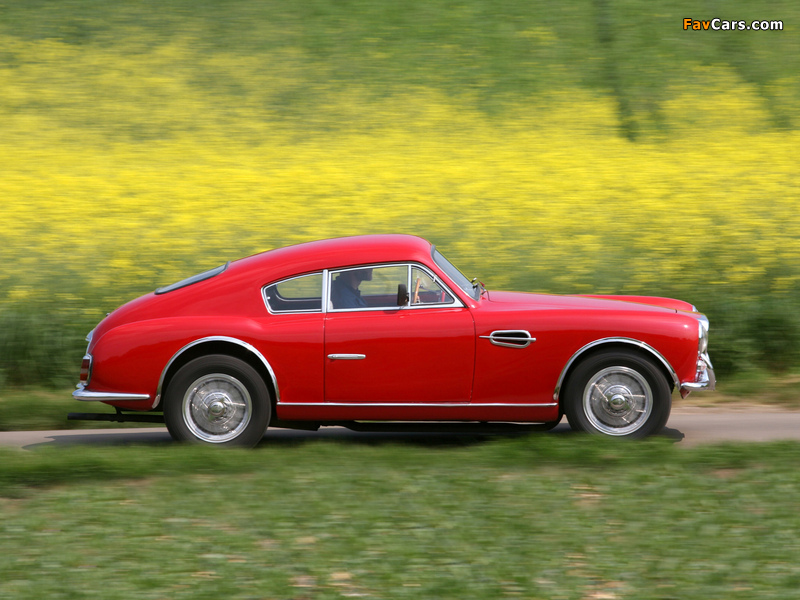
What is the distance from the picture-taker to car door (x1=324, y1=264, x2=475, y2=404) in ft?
21.5

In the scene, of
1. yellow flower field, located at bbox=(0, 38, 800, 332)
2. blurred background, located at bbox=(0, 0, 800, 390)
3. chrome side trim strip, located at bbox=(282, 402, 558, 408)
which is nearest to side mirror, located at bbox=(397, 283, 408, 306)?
chrome side trim strip, located at bbox=(282, 402, 558, 408)

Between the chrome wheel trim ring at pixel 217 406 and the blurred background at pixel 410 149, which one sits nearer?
the chrome wheel trim ring at pixel 217 406

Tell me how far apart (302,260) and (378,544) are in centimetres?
264

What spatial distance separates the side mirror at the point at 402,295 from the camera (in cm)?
661

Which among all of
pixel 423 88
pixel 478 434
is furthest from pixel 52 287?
pixel 423 88

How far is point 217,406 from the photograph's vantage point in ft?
21.8

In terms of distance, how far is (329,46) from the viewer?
2341 cm

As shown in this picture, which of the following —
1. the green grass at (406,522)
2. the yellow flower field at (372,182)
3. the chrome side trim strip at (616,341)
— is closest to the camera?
the green grass at (406,522)

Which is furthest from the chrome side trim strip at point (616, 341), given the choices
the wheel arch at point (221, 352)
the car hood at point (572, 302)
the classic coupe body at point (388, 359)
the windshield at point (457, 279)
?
the wheel arch at point (221, 352)

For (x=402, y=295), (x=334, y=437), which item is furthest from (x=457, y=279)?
(x=334, y=437)

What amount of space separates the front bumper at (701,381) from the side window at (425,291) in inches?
68.6

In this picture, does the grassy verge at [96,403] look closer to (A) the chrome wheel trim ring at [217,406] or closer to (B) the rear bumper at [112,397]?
(B) the rear bumper at [112,397]

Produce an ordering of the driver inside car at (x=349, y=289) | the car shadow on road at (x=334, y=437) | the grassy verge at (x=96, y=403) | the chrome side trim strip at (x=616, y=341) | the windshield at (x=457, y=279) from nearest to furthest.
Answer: the chrome side trim strip at (x=616, y=341)
the driver inside car at (x=349, y=289)
the windshield at (x=457, y=279)
the car shadow on road at (x=334, y=437)
the grassy verge at (x=96, y=403)

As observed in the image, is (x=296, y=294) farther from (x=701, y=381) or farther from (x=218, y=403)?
(x=701, y=381)
